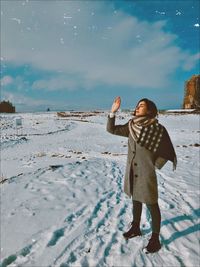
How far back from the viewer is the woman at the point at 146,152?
383 centimetres

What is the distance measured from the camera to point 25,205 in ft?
20.7

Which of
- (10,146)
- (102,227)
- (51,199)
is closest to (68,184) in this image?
(51,199)

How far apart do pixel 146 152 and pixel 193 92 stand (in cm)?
5368

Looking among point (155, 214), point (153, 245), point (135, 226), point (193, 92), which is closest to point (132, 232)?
point (135, 226)

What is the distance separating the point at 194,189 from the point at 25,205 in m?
4.54

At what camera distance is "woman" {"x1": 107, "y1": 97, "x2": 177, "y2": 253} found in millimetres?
3828

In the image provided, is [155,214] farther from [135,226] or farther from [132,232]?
[132,232]

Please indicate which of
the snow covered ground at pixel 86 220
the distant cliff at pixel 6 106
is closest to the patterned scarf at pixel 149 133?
the snow covered ground at pixel 86 220

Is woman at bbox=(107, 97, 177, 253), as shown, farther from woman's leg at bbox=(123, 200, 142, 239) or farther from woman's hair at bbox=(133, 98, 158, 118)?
woman's leg at bbox=(123, 200, 142, 239)

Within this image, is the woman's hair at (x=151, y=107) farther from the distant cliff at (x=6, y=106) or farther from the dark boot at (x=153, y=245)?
the distant cliff at (x=6, y=106)

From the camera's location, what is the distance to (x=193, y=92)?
5403 centimetres

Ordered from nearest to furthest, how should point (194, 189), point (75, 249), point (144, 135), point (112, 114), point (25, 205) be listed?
point (144, 135) < point (112, 114) < point (75, 249) < point (25, 205) < point (194, 189)

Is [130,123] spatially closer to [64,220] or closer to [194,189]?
[64,220]

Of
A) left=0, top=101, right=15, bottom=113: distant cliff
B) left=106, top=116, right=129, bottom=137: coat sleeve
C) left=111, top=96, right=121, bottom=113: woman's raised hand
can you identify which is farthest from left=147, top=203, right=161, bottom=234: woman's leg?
left=0, top=101, right=15, bottom=113: distant cliff
